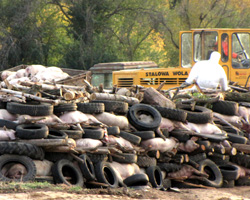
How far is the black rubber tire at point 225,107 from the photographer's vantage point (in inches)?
501

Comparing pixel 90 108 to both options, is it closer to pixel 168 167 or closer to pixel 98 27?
pixel 168 167

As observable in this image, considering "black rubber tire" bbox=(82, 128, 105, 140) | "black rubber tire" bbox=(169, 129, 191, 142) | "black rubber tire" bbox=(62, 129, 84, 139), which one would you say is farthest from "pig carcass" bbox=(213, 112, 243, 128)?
"black rubber tire" bbox=(62, 129, 84, 139)

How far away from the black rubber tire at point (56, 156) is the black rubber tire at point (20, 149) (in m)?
0.34

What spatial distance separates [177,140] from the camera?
1078cm

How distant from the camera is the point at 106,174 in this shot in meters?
9.23

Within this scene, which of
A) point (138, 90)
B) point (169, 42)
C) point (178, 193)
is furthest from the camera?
point (169, 42)

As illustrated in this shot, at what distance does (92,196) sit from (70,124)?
2.68 metres

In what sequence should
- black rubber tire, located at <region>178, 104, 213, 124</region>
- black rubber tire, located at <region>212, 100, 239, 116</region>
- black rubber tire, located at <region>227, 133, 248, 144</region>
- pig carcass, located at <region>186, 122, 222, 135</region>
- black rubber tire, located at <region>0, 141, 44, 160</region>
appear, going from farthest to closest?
black rubber tire, located at <region>212, 100, 239, 116</region>, black rubber tire, located at <region>227, 133, 248, 144</region>, black rubber tire, located at <region>178, 104, 213, 124</region>, pig carcass, located at <region>186, 122, 222, 135</region>, black rubber tire, located at <region>0, 141, 44, 160</region>

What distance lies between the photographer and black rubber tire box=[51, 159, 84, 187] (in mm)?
8516

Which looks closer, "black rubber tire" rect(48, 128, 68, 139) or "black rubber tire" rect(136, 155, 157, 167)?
"black rubber tire" rect(48, 128, 68, 139)

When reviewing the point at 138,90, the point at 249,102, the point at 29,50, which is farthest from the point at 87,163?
the point at 29,50

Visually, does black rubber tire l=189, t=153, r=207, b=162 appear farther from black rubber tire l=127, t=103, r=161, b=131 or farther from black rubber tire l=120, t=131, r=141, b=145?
black rubber tire l=120, t=131, r=141, b=145

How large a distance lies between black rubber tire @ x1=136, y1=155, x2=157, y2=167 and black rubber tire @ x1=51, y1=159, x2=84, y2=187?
4.86ft

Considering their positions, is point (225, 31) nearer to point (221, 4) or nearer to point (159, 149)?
point (159, 149)
